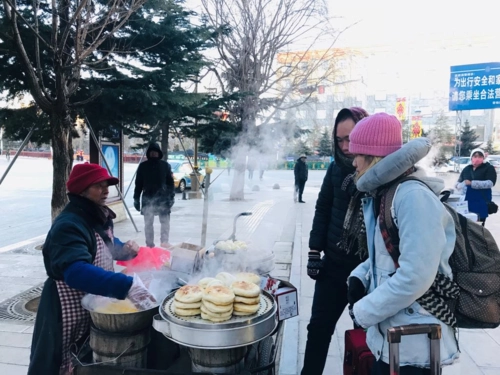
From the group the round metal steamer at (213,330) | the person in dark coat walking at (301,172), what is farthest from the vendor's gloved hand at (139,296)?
the person in dark coat walking at (301,172)

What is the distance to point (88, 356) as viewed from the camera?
6.56 ft

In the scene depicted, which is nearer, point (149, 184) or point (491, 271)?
point (491, 271)

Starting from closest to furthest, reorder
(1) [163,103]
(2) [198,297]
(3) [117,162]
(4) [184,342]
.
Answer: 1. (4) [184,342]
2. (2) [198,297]
3. (1) [163,103]
4. (3) [117,162]

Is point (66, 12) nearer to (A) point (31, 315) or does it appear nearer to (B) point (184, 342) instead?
(A) point (31, 315)

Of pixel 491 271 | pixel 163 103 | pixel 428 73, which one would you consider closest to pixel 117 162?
pixel 163 103

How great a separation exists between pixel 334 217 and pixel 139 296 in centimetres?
145

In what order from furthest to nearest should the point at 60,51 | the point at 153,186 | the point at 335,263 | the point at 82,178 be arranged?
the point at 153,186
the point at 60,51
the point at 335,263
the point at 82,178

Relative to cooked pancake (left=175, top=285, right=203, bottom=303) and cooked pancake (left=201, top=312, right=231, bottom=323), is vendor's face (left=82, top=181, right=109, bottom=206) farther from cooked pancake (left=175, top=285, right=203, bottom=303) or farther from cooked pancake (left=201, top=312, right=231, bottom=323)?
cooked pancake (left=201, top=312, right=231, bottom=323)

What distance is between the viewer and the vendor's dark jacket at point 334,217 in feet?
8.17

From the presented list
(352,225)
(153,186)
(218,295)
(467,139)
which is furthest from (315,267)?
(467,139)

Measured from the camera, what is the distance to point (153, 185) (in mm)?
6977

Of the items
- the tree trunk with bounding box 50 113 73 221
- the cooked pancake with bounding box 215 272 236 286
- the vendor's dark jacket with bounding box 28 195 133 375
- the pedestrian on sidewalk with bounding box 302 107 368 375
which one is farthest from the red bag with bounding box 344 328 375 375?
the tree trunk with bounding box 50 113 73 221

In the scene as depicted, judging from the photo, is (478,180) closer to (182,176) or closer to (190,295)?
(190,295)

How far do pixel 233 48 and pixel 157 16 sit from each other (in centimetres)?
679
